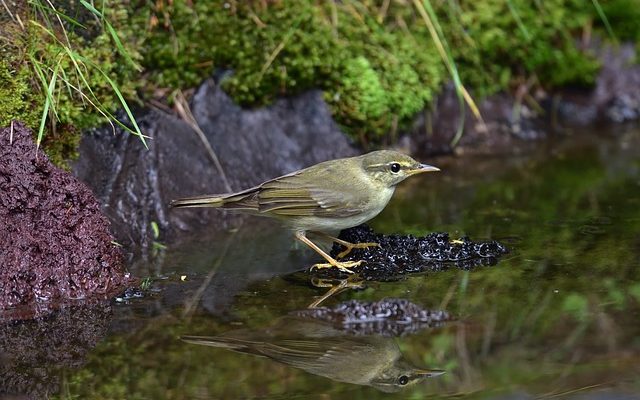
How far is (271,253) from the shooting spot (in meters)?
6.51

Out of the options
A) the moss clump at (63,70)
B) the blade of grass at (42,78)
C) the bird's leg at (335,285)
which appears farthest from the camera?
the moss clump at (63,70)

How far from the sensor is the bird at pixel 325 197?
6176mm

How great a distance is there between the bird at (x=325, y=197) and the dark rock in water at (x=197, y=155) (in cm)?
70

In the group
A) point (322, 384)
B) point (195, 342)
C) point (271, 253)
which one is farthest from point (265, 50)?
point (322, 384)

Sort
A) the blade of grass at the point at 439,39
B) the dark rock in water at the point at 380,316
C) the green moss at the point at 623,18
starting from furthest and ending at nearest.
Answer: the green moss at the point at 623,18 < the blade of grass at the point at 439,39 < the dark rock in water at the point at 380,316

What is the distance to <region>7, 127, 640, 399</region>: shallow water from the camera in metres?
4.21

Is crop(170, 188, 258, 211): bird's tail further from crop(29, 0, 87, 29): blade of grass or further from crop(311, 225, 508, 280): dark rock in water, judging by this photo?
crop(29, 0, 87, 29): blade of grass

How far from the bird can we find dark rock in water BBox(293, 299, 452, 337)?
1067 millimetres

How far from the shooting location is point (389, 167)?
630 cm

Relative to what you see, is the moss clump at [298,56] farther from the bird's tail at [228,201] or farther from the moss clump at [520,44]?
the bird's tail at [228,201]

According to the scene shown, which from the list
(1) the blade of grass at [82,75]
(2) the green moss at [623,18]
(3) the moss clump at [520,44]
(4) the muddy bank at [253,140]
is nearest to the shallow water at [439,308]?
(4) the muddy bank at [253,140]

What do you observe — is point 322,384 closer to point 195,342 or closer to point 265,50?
point 195,342

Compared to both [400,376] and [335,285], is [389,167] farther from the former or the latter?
[400,376]

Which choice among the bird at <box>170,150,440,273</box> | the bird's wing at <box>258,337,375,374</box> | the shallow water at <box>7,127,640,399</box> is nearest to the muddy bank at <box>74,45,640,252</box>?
the shallow water at <box>7,127,640,399</box>
